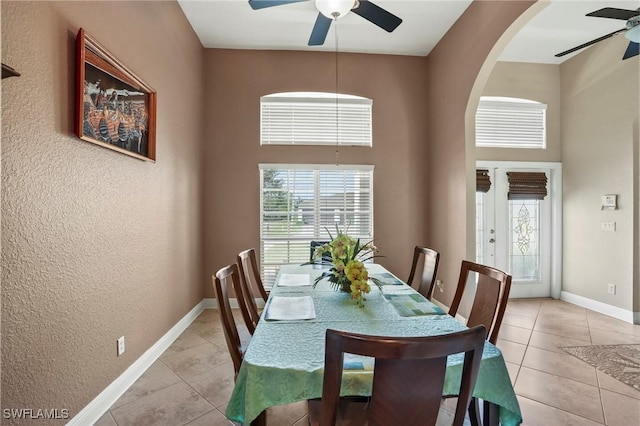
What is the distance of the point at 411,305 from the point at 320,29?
273 centimetres

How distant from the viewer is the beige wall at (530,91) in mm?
4410

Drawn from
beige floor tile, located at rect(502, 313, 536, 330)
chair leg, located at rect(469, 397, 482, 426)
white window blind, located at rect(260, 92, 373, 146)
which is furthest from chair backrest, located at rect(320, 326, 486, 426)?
white window blind, located at rect(260, 92, 373, 146)

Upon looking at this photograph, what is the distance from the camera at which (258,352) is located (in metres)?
1.17

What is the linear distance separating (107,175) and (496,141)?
482 cm

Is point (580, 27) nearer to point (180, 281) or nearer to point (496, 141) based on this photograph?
point (496, 141)

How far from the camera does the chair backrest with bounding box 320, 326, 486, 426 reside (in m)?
0.77

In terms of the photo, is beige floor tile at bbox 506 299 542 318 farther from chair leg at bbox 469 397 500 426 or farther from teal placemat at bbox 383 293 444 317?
chair leg at bbox 469 397 500 426

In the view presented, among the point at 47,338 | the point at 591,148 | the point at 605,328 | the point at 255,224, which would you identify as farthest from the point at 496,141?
the point at 47,338

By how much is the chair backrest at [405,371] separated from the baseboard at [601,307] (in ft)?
14.0

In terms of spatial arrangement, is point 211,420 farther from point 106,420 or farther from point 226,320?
point 226,320

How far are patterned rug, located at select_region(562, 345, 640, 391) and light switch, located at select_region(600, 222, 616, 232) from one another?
4.98 feet

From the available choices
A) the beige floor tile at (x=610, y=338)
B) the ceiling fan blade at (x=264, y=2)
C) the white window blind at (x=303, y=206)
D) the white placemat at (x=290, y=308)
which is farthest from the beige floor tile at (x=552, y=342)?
the ceiling fan blade at (x=264, y=2)

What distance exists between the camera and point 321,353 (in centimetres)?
117

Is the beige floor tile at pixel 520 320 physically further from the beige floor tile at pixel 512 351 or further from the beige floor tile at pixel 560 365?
the beige floor tile at pixel 560 365
